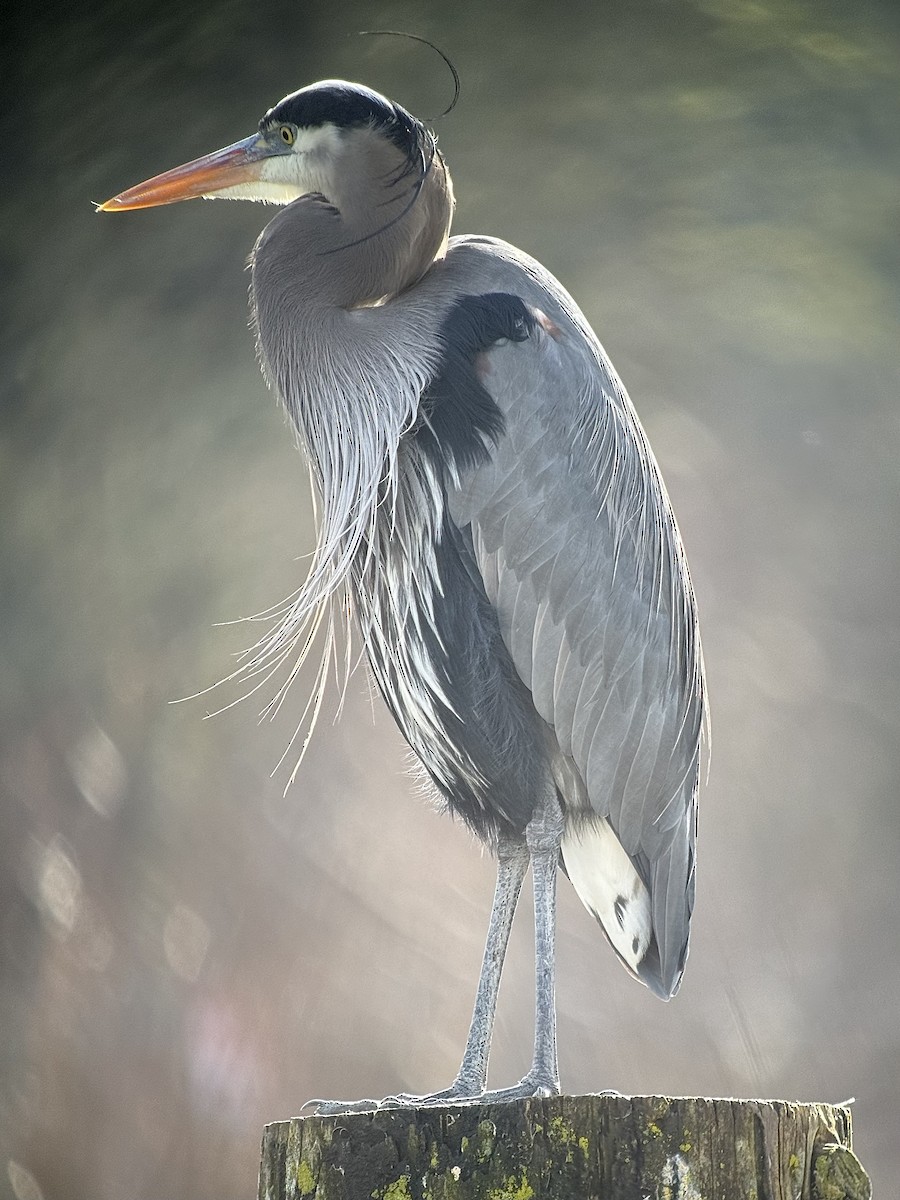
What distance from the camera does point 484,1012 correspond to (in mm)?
1686

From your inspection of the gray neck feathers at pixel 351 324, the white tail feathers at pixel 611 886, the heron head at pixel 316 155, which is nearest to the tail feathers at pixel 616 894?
the white tail feathers at pixel 611 886

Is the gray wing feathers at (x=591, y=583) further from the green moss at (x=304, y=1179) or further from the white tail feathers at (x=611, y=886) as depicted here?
the green moss at (x=304, y=1179)

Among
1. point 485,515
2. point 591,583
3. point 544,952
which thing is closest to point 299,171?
point 485,515

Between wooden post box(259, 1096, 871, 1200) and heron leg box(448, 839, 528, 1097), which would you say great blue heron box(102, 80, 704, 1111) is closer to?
heron leg box(448, 839, 528, 1097)

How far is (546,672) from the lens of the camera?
1.76 m

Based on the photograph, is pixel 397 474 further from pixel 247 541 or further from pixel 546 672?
pixel 247 541

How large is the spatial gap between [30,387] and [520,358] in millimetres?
2983

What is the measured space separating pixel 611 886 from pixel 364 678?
2.67 m

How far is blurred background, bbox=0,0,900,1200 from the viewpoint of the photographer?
3.94m

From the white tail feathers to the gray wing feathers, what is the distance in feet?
0.19

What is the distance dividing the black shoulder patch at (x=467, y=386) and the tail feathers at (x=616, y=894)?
58cm

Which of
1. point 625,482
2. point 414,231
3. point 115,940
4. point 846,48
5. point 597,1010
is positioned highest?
point 846,48

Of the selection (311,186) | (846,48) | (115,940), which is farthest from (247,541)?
(311,186)

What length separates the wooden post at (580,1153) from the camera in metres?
1.18
